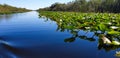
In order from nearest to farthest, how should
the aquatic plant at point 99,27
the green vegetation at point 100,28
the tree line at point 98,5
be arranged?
the green vegetation at point 100,28, the aquatic plant at point 99,27, the tree line at point 98,5

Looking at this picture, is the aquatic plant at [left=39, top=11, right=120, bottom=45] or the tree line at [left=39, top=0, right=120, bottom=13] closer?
the aquatic plant at [left=39, top=11, right=120, bottom=45]

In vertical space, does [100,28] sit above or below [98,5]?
above

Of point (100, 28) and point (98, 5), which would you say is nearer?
point (100, 28)

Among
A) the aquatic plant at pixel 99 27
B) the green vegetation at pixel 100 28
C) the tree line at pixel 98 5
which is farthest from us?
the tree line at pixel 98 5

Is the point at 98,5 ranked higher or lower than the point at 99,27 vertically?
lower

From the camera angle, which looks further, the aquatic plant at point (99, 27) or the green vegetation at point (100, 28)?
the aquatic plant at point (99, 27)

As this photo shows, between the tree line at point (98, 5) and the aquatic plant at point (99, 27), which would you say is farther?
the tree line at point (98, 5)

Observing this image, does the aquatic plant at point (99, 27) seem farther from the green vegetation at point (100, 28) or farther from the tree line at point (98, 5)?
the tree line at point (98, 5)

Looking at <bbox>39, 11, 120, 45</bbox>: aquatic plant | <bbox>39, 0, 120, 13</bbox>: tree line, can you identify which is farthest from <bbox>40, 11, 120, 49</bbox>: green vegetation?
<bbox>39, 0, 120, 13</bbox>: tree line

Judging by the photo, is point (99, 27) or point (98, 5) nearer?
point (99, 27)

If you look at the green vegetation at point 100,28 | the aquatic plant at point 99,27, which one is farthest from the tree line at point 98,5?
the green vegetation at point 100,28

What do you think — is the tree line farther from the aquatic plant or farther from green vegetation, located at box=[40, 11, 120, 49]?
green vegetation, located at box=[40, 11, 120, 49]

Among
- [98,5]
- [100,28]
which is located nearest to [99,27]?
[100,28]

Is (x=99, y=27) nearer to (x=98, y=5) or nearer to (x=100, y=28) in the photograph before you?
(x=100, y=28)
